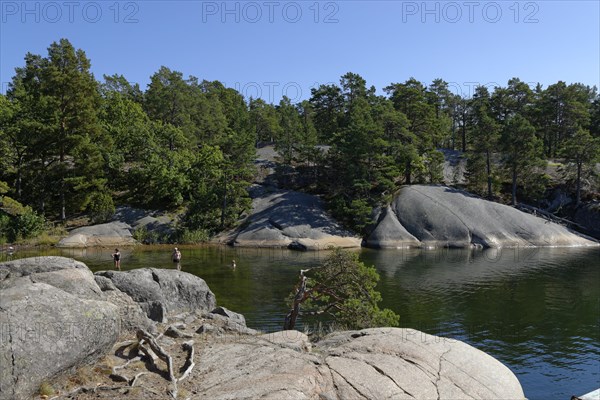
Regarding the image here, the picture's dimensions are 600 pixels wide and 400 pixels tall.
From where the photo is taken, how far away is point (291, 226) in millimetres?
62750

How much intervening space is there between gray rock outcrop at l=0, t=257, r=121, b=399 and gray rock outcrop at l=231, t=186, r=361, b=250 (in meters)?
45.5

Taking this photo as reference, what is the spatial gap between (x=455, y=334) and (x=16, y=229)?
51.4 metres

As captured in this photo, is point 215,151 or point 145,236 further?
point 215,151

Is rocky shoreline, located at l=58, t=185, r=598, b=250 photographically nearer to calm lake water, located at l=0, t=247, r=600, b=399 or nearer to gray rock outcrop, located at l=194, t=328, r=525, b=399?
calm lake water, located at l=0, t=247, r=600, b=399

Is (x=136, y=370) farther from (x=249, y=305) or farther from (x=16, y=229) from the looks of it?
(x=16, y=229)

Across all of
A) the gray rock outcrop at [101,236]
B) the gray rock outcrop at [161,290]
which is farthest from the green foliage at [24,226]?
the gray rock outcrop at [161,290]

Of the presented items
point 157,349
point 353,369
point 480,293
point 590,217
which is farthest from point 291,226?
point 353,369

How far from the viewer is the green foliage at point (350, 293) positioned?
22734mm

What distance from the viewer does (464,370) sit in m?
15.0

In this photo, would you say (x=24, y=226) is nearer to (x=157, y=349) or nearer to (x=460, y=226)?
(x=157, y=349)

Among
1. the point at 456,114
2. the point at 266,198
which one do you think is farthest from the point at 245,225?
the point at 456,114

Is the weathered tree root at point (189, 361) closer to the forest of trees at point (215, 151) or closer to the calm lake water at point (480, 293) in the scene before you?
the calm lake water at point (480, 293)

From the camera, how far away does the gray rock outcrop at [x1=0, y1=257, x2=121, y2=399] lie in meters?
11.1

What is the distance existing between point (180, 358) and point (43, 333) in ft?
14.3
